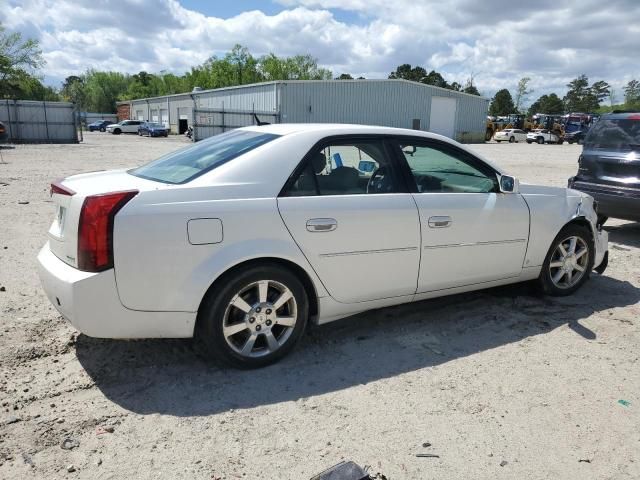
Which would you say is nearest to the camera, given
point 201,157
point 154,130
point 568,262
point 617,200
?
point 201,157

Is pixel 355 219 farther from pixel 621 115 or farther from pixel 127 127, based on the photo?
pixel 127 127

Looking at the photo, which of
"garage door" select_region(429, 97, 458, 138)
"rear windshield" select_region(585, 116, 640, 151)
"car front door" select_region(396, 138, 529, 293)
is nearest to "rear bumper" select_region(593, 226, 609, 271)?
"car front door" select_region(396, 138, 529, 293)

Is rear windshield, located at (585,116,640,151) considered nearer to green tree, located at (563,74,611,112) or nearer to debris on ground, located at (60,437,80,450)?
→ debris on ground, located at (60,437,80,450)

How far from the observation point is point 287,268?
3.45 metres

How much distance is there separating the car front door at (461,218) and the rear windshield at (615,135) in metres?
3.94

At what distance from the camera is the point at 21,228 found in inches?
286

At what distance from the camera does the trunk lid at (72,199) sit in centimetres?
308

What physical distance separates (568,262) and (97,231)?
13.7 ft

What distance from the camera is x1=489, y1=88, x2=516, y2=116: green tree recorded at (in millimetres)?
95438

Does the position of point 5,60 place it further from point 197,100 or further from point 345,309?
point 345,309

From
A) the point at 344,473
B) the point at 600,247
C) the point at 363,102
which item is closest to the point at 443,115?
the point at 363,102

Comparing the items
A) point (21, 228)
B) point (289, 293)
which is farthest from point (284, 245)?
point (21, 228)

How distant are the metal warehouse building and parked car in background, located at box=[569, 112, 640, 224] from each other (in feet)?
93.4

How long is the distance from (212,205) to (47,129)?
35.3 meters
